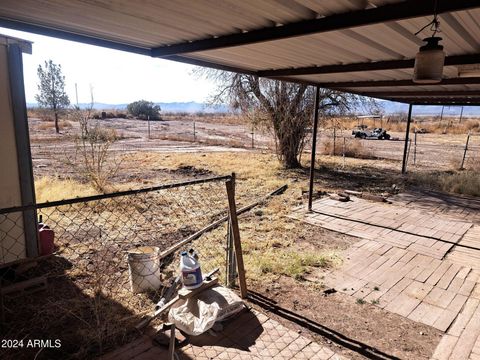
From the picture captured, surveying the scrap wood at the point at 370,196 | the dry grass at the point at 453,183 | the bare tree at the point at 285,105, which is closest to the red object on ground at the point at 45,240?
the scrap wood at the point at 370,196

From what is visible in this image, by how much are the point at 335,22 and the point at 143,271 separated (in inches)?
118

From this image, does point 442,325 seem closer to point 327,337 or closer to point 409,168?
point 327,337

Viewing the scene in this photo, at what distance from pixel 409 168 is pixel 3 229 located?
13743mm

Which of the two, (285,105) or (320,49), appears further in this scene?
(285,105)

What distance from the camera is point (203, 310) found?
2760mm

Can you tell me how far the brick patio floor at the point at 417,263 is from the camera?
323 centimetres

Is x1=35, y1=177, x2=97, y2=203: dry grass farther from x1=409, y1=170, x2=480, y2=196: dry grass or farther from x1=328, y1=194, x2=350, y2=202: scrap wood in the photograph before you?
x1=409, y1=170, x2=480, y2=196: dry grass

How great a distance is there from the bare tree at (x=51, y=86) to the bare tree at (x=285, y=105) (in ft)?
55.9

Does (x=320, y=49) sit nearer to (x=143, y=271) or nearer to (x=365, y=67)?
(x=365, y=67)

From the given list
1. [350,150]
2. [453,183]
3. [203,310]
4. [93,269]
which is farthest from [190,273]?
[350,150]

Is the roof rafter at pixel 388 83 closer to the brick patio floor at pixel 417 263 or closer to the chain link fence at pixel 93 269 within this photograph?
the brick patio floor at pixel 417 263

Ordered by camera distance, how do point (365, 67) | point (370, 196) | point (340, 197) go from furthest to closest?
point (370, 196) → point (340, 197) → point (365, 67)

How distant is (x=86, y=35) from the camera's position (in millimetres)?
3275

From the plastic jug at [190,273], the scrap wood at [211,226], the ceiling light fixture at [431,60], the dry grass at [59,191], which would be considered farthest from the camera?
the dry grass at [59,191]
